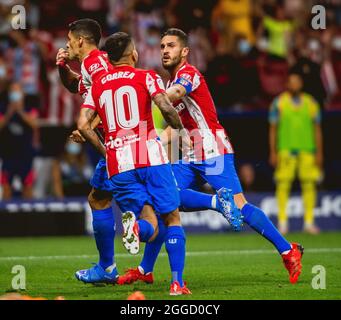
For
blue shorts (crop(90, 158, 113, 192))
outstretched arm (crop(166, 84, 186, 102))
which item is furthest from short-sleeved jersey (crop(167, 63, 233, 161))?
blue shorts (crop(90, 158, 113, 192))

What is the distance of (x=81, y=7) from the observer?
746 inches

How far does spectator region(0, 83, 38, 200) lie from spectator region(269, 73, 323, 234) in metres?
3.90

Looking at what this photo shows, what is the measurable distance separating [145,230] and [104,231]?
0.90 m

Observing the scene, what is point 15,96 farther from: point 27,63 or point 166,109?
point 166,109

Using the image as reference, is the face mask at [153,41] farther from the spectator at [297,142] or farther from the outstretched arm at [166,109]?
the outstretched arm at [166,109]

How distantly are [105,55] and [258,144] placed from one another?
8.12 m

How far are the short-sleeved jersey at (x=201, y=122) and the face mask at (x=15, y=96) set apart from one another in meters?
7.32

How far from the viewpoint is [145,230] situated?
862 cm

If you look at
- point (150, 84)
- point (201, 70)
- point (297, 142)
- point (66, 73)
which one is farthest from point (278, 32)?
point (150, 84)

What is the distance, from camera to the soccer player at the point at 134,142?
28.5 feet

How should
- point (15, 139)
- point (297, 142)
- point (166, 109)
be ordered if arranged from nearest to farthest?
point (166, 109)
point (297, 142)
point (15, 139)

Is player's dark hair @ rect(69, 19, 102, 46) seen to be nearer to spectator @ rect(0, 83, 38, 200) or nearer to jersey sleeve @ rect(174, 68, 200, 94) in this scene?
jersey sleeve @ rect(174, 68, 200, 94)
